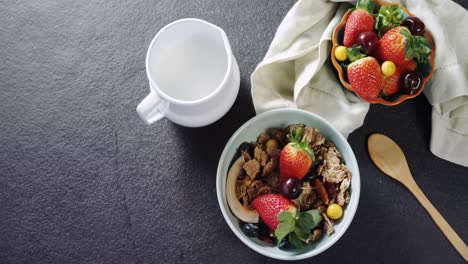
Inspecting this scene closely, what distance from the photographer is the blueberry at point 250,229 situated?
64 centimetres

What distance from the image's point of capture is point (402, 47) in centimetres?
63

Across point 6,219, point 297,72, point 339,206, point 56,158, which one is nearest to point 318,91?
point 297,72

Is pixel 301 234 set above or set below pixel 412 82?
below

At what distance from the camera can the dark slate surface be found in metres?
0.73

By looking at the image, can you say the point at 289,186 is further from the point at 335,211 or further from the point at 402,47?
the point at 402,47

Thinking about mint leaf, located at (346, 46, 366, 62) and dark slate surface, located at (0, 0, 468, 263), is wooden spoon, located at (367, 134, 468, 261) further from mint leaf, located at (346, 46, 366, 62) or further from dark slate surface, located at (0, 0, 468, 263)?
mint leaf, located at (346, 46, 366, 62)

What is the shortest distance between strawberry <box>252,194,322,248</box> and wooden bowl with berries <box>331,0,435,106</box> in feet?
0.62

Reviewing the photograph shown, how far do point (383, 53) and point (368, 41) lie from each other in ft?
0.11

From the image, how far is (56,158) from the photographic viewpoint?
2.57 feet

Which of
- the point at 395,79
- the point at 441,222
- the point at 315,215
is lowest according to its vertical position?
the point at 441,222

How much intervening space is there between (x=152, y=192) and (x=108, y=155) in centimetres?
10

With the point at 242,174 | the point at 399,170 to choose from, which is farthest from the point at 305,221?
the point at 399,170

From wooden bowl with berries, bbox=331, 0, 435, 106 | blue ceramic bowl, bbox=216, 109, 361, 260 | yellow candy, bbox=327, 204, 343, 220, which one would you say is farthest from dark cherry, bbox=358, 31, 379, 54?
yellow candy, bbox=327, 204, 343, 220

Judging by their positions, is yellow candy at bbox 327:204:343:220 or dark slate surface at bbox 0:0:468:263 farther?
dark slate surface at bbox 0:0:468:263
